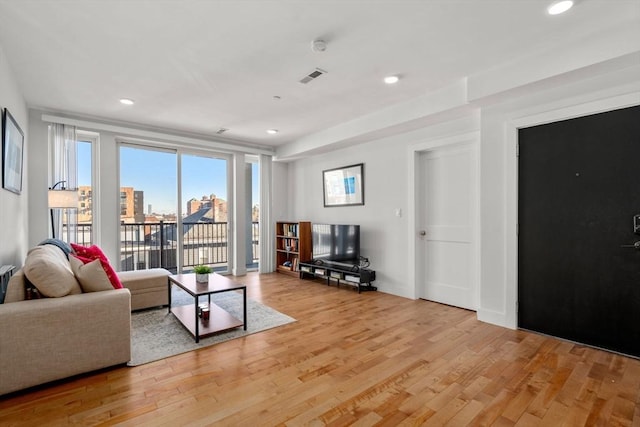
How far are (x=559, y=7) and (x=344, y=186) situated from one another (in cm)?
352

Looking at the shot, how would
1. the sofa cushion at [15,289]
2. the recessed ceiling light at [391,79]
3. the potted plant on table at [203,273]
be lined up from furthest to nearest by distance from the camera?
1. the potted plant on table at [203,273]
2. the recessed ceiling light at [391,79]
3. the sofa cushion at [15,289]

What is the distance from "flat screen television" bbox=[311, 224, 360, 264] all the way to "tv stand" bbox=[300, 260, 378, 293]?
Result: 3.9 inches

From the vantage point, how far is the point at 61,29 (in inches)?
87.8

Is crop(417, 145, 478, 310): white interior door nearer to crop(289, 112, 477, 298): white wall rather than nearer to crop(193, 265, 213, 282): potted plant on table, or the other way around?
crop(289, 112, 477, 298): white wall

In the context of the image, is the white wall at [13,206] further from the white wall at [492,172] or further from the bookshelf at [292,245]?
the white wall at [492,172]

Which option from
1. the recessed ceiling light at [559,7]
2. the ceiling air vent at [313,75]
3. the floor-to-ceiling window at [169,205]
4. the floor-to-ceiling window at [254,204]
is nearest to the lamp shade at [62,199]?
the floor-to-ceiling window at [169,205]

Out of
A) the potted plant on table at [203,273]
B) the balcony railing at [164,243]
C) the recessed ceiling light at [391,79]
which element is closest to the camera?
the recessed ceiling light at [391,79]

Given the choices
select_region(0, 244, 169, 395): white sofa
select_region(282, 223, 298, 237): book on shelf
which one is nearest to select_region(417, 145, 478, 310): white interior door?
select_region(282, 223, 298, 237): book on shelf

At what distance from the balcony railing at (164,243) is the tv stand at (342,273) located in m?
1.80

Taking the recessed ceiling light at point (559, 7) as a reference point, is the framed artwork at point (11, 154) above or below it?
below

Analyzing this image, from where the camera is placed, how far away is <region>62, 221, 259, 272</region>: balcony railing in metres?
5.14

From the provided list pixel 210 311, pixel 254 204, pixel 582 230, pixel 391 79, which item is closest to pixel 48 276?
pixel 210 311

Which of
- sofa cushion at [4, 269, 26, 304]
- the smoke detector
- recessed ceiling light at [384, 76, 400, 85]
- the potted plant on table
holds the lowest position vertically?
the potted plant on table

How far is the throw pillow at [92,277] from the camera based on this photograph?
7.77 feet
